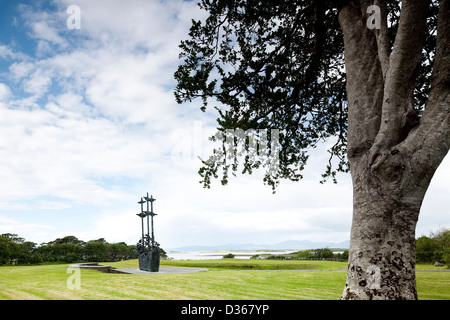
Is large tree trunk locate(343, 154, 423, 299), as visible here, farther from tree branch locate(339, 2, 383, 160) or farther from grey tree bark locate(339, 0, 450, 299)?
tree branch locate(339, 2, 383, 160)

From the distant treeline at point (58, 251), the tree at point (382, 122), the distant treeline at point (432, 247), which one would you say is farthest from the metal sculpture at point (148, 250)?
the distant treeline at point (432, 247)

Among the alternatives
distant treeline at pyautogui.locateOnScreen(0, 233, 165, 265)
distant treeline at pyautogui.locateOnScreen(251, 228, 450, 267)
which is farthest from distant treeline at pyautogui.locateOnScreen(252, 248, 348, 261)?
distant treeline at pyautogui.locateOnScreen(0, 233, 165, 265)

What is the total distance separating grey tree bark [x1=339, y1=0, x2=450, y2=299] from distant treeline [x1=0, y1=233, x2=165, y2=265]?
2141cm

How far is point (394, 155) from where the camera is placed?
14.8 ft

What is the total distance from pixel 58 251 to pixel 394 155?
25073mm

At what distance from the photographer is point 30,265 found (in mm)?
21156

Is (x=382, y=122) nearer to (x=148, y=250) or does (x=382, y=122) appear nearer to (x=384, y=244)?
(x=384, y=244)

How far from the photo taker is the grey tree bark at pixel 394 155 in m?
4.29

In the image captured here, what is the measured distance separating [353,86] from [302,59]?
6.22 metres

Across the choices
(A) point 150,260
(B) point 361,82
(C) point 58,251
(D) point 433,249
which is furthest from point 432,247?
(C) point 58,251

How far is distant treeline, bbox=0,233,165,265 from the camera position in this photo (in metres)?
19.0

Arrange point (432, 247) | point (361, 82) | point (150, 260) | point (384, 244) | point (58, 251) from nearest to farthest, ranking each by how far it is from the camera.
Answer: point (384, 244), point (361, 82), point (150, 260), point (58, 251), point (432, 247)
